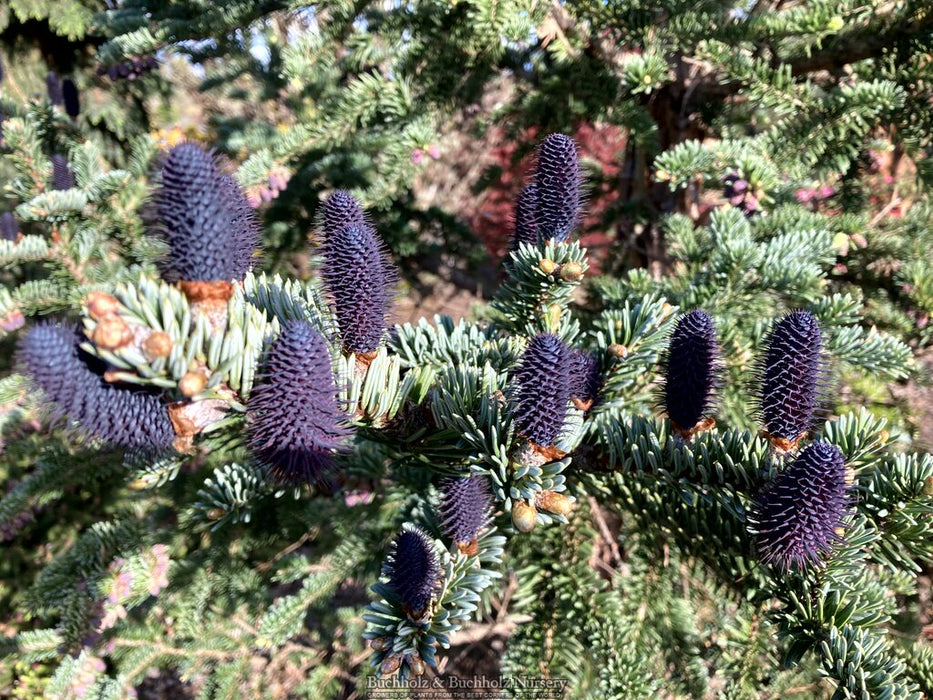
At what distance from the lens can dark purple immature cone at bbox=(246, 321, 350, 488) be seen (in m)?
0.58

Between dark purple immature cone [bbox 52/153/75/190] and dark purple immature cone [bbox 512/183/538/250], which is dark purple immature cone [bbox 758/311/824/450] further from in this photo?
dark purple immature cone [bbox 52/153/75/190]

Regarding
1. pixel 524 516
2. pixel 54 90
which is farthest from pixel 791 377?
pixel 54 90

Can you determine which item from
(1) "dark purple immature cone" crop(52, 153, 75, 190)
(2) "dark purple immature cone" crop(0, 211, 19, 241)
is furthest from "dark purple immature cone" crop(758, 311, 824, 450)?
(2) "dark purple immature cone" crop(0, 211, 19, 241)

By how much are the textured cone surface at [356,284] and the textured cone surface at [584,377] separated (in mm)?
315

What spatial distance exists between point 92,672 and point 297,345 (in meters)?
1.66

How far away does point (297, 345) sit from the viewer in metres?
0.57

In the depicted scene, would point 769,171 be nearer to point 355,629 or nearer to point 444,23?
point 444,23

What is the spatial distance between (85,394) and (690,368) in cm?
76

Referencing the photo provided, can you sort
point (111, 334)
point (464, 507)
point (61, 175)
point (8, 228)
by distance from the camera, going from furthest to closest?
point (8, 228) → point (61, 175) → point (464, 507) → point (111, 334)

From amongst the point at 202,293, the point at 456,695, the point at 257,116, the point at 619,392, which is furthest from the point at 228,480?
the point at 257,116

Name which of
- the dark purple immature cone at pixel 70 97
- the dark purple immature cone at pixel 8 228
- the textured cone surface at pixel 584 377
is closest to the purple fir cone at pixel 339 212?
the textured cone surface at pixel 584 377

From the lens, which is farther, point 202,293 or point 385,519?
point 385,519

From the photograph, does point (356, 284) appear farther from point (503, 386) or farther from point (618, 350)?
point (618, 350)

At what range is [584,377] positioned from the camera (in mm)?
903
